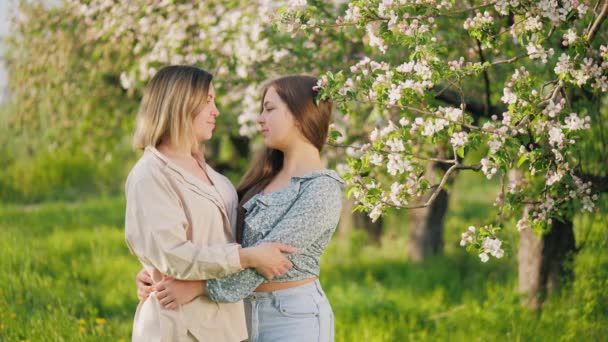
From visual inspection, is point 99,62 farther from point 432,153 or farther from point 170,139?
point 170,139

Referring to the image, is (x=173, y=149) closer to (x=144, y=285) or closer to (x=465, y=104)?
(x=144, y=285)

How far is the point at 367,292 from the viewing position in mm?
6668

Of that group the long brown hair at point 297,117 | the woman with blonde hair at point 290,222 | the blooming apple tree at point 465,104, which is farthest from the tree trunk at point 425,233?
the woman with blonde hair at point 290,222

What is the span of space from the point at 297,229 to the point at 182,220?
452mm

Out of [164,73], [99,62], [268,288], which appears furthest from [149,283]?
[99,62]

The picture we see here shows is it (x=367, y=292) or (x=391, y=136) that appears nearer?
(x=391, y=136)

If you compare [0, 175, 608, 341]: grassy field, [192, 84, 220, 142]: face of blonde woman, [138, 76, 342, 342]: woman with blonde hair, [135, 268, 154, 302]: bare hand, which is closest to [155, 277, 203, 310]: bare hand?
[138, 76, 342, 342]: woman with blonde hair

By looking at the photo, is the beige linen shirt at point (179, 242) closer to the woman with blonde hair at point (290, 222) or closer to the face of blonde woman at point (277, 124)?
the woman with blonde hair at point (290, 222)

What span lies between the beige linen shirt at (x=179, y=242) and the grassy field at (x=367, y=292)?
2.02 metres

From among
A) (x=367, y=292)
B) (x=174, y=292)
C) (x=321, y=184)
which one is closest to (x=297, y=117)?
(x=321, y=184)

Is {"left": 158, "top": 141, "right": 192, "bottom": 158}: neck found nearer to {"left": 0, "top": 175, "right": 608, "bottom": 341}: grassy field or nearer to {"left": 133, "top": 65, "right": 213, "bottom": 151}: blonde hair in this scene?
{"left": 133, "top": 65, "right": 213, "bottom": 151}: blonde hair

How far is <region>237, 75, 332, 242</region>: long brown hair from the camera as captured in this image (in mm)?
3273

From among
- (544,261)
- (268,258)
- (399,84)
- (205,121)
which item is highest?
(399,84)

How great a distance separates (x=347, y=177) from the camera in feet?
11.3
